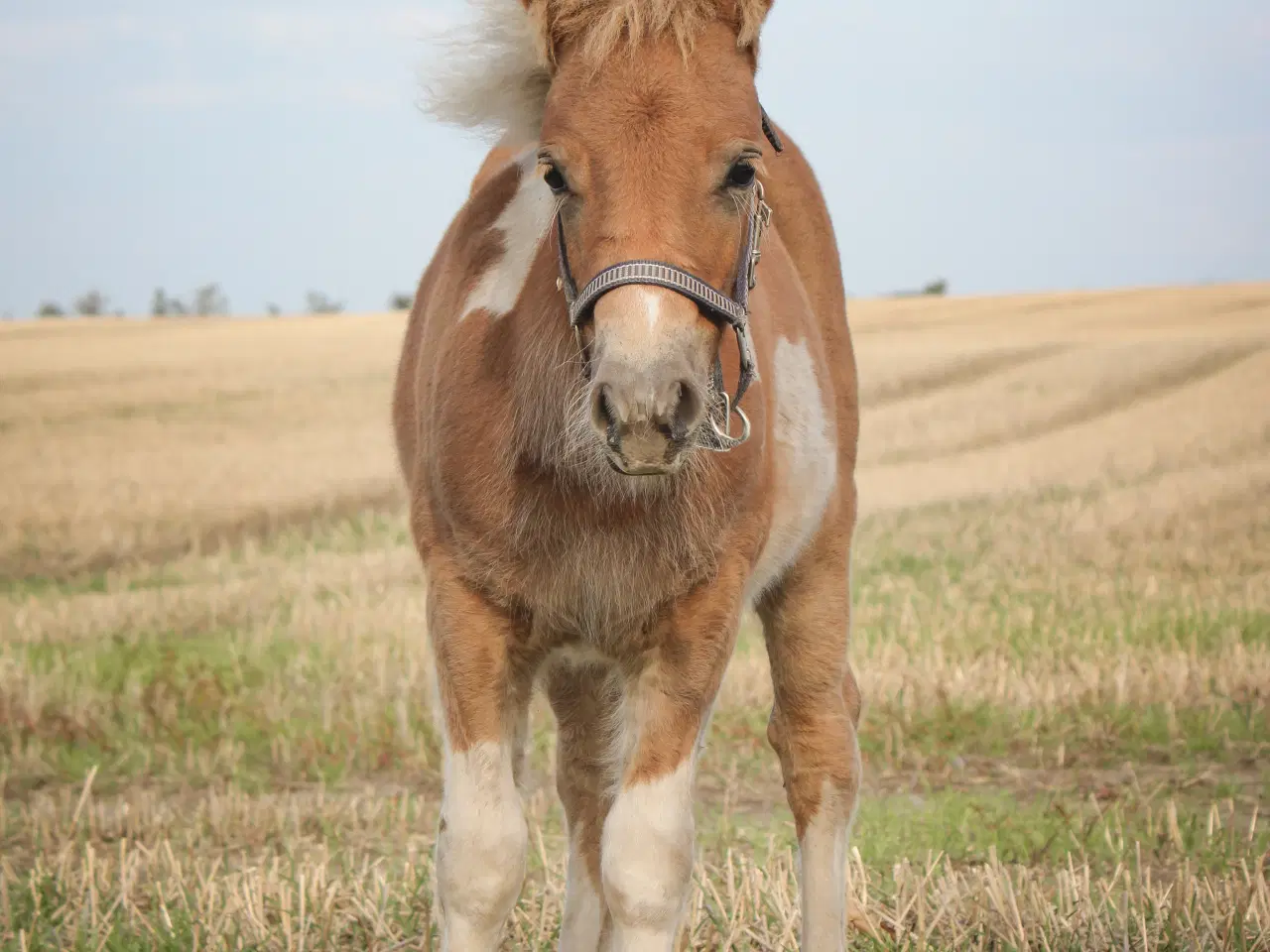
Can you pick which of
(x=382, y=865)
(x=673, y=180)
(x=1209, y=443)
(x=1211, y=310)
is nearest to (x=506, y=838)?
(x=673, y=180)

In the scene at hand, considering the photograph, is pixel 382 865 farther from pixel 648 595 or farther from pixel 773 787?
pixel 648 595

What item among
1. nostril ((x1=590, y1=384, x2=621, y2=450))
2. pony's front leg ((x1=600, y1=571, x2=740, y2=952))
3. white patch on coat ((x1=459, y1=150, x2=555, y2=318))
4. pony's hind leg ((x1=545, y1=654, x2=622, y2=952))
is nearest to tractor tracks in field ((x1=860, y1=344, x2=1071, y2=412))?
pony's hind leg ((x1=545, y1=654, x2=622, y2=952))

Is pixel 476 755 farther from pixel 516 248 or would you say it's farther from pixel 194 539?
pixel 194 539

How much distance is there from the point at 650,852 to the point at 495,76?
2.07 m

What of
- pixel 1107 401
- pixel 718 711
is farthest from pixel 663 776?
pixel 1107 401

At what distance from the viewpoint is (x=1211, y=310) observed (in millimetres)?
38656

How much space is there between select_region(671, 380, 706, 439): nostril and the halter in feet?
0.73

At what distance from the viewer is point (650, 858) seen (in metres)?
3.58

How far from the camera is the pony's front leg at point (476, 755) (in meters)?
3.59

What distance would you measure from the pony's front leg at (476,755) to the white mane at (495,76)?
1.22 m

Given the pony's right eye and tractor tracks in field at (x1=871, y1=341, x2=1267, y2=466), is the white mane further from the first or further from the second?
tractor tracks in field at (x1=871, y1=341, x2=1267, y2=466)

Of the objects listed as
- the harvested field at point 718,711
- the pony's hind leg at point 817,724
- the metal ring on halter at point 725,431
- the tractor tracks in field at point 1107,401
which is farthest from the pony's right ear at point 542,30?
the tractor tracks in field at point 1107,401

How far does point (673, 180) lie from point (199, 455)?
698 inches

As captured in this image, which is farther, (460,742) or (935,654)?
(935,654)
